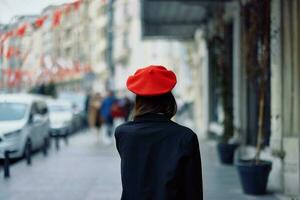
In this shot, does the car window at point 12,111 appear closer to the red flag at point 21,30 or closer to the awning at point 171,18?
the red flag at point 21,30

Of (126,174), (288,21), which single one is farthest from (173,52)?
(126,174)

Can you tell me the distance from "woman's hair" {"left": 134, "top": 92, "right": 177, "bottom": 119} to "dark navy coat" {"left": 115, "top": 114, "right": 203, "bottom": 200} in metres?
0.03

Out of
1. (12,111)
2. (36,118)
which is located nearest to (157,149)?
(12,111)

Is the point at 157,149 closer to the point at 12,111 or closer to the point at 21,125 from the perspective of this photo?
the point at 21,125

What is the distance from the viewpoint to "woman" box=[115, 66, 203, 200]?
8.93 ft

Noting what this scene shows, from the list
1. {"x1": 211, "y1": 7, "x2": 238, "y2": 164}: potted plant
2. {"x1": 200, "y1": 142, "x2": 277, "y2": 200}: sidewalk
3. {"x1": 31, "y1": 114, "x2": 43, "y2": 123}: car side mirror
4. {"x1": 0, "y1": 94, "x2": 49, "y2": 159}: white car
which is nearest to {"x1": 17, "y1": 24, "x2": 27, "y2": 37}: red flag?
{"x1": 0, "y1": 94, "x2": 49, "y2": 159}: white car

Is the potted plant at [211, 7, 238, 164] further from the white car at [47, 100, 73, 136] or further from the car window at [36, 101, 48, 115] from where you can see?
the white car at [47, 100, 73, 136]

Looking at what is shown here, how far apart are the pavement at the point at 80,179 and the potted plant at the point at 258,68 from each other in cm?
24

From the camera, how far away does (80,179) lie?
432 inches

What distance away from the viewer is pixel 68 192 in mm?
9438

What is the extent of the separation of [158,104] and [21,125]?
1249 cm

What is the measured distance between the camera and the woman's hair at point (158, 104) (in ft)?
9.42

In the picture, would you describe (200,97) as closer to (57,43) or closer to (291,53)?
(291,53)

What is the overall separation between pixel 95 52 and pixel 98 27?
615 centimetres
